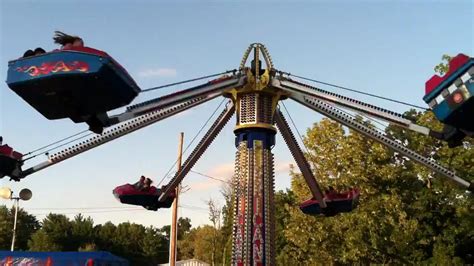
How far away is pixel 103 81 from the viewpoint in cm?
1041

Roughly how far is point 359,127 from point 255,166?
2922 millimetres

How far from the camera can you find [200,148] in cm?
1616

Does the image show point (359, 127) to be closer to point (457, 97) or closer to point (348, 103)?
point (348, 103)

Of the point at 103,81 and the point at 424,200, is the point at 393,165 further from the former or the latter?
the point at 103,81

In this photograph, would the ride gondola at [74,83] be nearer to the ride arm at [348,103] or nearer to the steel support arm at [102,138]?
the steel support arm at [102,138]

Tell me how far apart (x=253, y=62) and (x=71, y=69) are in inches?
229

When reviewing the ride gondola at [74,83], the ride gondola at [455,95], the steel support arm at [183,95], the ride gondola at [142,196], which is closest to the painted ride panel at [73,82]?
the ride gondola at [74,83]

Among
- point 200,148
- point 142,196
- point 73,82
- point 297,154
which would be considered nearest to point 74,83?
point 73,82

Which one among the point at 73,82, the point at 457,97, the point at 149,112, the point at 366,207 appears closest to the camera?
the point at 457,97

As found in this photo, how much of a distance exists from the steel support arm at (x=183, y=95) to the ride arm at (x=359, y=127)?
1.45m

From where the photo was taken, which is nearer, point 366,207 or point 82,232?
point 366,207

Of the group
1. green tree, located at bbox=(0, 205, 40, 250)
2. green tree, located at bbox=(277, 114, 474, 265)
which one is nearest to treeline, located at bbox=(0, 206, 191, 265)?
green tree, located at bbox=(0, 205, 40, 250)

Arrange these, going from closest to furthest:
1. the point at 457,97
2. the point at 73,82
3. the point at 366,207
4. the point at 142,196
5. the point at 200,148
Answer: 1. the point at 457,97
2. the point at 73,82
3. the point at 142,196
4. the point at 200,148
5. the point at 366,207

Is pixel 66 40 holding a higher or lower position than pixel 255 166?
higher
